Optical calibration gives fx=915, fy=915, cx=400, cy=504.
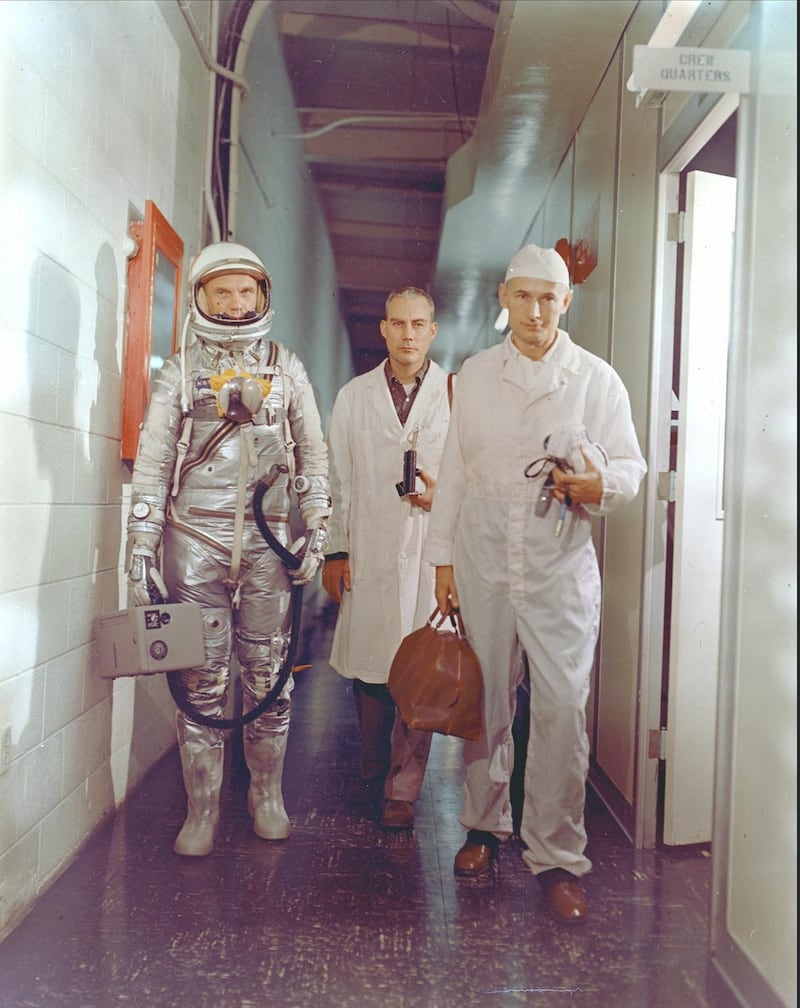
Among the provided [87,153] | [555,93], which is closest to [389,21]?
[555,93]

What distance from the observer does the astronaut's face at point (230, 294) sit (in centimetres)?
237

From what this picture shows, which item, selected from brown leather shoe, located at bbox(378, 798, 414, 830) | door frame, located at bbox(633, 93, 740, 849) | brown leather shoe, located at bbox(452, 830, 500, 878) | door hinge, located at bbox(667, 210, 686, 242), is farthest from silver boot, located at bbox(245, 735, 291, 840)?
door hinge, located at bbox(667, 210, 686, 242)

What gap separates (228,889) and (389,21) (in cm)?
416

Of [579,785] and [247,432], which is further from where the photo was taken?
[247,432]

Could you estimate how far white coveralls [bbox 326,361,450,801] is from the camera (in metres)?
2.75

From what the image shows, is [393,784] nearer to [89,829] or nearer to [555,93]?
[89,829]

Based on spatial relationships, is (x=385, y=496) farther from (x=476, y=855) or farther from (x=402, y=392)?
(x=476, y=855)

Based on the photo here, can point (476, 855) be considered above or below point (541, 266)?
below

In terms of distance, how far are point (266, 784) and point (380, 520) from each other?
0.82 meters

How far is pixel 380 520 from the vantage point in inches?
109

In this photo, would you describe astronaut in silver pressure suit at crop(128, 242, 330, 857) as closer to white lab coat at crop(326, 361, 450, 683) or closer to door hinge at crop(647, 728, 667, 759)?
white lab coat at crop(326, 361, 450, 683)

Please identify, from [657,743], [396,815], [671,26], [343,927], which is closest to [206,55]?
[671,26]

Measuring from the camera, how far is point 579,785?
207 cm

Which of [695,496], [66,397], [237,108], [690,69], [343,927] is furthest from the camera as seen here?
[237,108]
